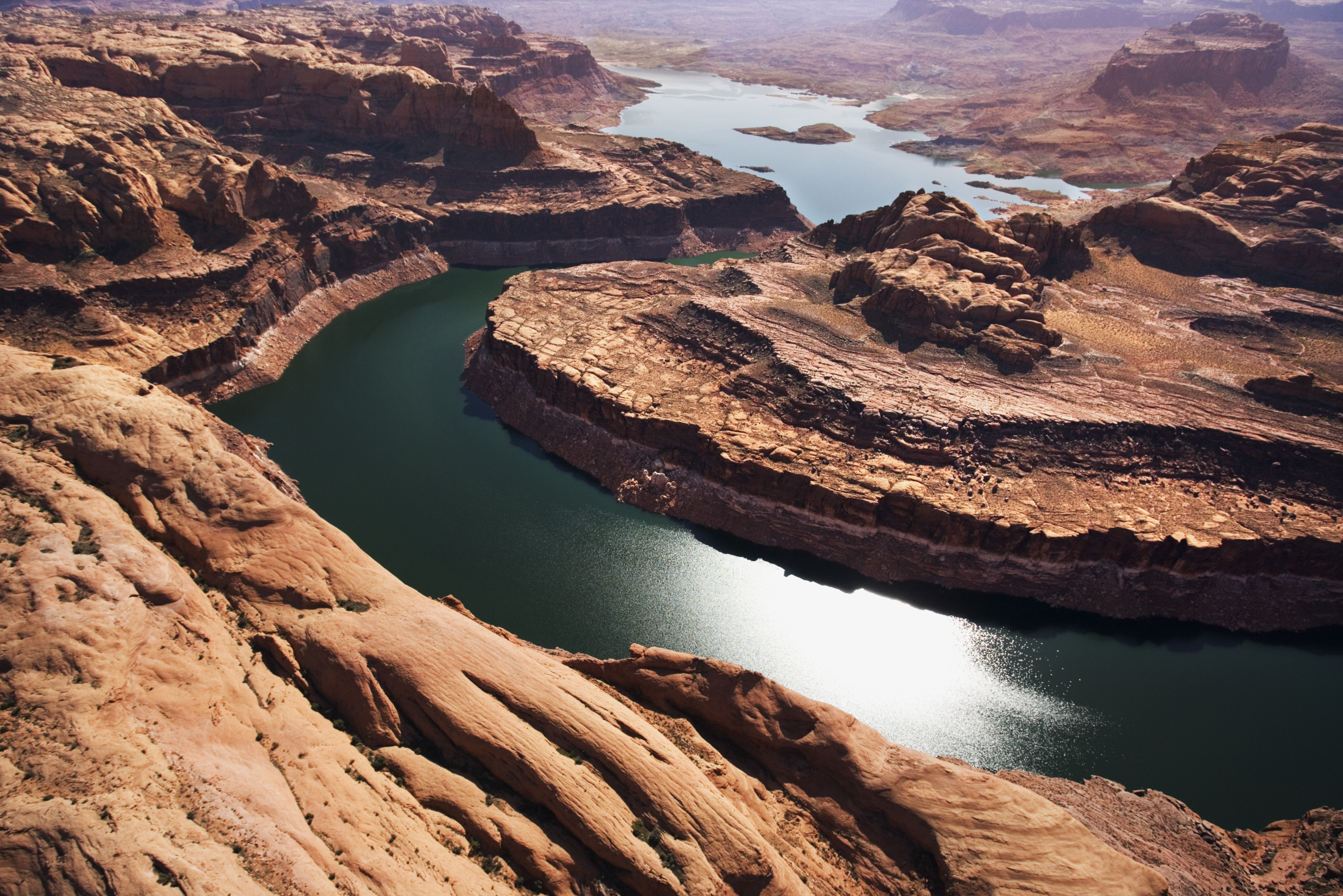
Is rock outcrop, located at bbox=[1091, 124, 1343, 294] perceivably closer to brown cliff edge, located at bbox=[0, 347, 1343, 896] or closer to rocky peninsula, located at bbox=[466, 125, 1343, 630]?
rocky peninsula, located at bbox=[466, 125, 1343, 630]

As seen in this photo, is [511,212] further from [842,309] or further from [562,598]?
[562,598]

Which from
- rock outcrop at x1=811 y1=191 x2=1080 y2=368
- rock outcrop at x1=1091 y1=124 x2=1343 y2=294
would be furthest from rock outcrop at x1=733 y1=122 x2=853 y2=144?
rock outcrop at x1=811 y1=191 x2=1080 y2=368

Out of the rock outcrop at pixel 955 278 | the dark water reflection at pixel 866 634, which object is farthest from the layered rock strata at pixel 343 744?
the rock outcrop at pixel 955 278

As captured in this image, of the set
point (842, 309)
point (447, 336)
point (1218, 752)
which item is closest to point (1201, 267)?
point (842, 309)

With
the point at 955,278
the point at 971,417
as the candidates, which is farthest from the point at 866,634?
the point at 955,278

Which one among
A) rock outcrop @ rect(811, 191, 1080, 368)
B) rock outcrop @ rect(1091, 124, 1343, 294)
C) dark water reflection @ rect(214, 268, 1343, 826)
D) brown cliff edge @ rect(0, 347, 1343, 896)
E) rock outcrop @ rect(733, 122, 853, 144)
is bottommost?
dark water reflection @ rect(214, 268, 1343, 826)
